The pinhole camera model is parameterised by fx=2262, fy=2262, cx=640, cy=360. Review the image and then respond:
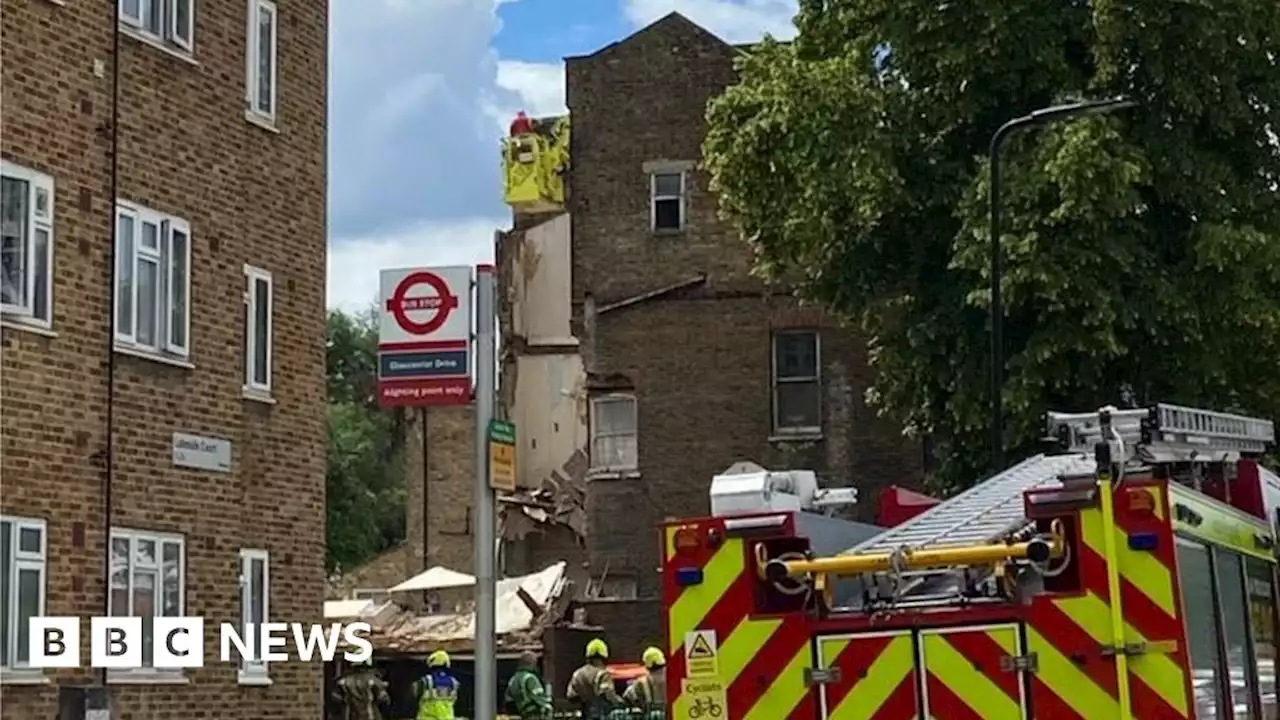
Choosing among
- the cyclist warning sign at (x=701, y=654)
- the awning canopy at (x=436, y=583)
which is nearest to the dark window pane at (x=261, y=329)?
the cyclist warning sign at (x=701, y=654)

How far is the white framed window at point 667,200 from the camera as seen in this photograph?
41438mm

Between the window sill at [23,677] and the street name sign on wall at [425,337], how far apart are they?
24.4 ft

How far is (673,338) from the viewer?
133 ft

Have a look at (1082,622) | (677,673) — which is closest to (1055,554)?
(1082,622)

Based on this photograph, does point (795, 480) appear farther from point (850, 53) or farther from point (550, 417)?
point (550, 417)

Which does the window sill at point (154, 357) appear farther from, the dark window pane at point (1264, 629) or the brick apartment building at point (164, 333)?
the dark window pane at point (1264, 629)

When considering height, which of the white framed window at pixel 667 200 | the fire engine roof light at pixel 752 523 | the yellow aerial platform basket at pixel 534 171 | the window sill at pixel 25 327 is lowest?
the fire engine roof light at pixel 752 523

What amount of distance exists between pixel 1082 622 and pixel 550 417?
142ft

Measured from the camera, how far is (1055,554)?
9.80 m

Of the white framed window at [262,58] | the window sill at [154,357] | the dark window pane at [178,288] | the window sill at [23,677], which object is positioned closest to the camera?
the window sill at [23,677]

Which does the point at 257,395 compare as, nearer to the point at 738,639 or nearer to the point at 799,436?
the point at 738,639

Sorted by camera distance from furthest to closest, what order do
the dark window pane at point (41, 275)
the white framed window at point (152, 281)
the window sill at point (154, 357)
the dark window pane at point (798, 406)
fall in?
the dark window pane at point (798, 406)
the white framed window at point (152, 281)
the window sill at point (154, 357)
the dark window pane at point (41, 275)

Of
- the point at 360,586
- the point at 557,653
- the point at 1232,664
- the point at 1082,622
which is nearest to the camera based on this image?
the point at 1082,622

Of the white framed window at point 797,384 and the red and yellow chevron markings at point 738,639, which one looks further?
the white framed window at point 797,384
